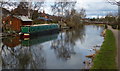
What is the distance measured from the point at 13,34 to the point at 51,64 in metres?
14.5

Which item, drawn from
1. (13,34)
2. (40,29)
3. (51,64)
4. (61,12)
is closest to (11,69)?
(51,64)

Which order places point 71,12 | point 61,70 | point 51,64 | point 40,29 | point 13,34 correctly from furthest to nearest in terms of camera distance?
point 71,12 < point 40,29 < point 13,34 < point 51,64 < point 61,70

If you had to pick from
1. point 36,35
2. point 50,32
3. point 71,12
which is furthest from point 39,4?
point 71,12

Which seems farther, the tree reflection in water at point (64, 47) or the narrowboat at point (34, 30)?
the narrowboat at point (34, 30)

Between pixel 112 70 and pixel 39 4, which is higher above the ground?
pixel 39 4

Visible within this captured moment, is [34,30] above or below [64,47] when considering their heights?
above

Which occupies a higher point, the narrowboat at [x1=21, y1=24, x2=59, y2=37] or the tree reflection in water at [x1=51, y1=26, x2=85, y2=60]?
the narrowboat at [x1=21, y1=24, x2=59, y2=37]

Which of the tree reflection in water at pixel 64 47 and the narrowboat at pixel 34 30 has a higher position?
the narrowboat at pixel 34 30

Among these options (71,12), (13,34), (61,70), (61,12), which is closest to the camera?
(61,70)

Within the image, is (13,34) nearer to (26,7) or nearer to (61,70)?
(26,7)

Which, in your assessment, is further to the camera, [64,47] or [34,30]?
[34,30]

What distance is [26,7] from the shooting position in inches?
1312

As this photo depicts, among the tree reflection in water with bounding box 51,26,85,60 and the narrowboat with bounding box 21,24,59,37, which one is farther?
the narrowboat with bounding box 21,24,59,37

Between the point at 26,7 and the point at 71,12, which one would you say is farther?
the point at 71,12
